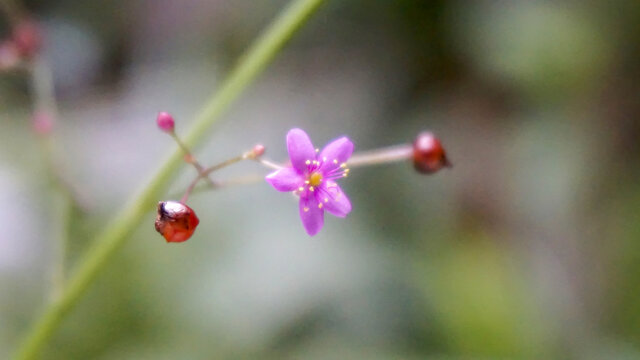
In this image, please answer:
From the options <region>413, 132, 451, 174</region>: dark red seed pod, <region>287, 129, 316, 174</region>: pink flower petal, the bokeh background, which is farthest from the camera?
the bokeh background

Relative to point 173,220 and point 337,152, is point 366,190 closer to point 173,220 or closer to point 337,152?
point 337,152

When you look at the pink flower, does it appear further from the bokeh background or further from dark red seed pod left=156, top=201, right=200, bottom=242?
the bokeh background

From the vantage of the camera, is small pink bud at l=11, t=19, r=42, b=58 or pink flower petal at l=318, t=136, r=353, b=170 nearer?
pink flower petal at l=318, t=136, r=353, b=170

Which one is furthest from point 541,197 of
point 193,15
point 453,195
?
point 193,15

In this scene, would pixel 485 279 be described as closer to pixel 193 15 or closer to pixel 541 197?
pixel 541 197

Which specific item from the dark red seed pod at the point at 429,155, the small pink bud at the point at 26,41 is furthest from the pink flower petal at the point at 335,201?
the small pink bud at the point at 26,41

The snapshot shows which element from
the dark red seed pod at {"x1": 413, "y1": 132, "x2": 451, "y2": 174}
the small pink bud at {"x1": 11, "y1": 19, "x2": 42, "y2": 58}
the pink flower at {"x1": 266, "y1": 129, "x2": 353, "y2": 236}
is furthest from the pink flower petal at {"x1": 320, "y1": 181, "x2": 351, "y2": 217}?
the small pink bud at {"x1": 11, "y1": 19, "x2": 42, "y2": 58}

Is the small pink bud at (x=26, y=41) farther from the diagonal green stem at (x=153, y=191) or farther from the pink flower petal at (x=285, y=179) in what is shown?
the pink flower petal at (x=285, y=179)
